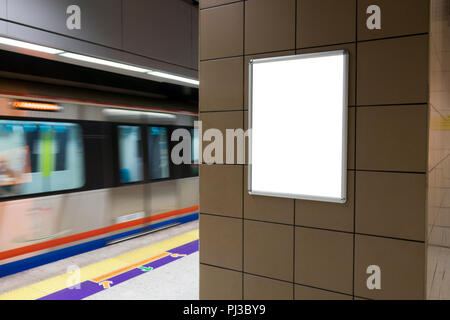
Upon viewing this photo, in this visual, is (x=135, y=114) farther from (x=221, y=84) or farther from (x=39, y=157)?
(x=221, y=84)

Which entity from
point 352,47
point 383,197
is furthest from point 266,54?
point 383,197

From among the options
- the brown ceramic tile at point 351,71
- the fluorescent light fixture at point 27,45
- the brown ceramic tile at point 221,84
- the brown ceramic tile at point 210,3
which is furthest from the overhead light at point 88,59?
the brown ceramic tile at point 351,71

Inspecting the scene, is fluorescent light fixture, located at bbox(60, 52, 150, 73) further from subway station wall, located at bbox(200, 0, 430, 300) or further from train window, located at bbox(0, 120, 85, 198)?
subway station wall, located at bbox(200, 0, 430, 300)

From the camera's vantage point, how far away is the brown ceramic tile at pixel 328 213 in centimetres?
226

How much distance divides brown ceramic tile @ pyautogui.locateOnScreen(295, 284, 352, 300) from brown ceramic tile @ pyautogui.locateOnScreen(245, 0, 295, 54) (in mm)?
1604

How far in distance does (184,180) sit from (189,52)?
2.55m

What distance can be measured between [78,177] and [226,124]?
10.9 feet

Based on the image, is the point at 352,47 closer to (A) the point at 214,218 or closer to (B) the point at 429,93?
(B) the point at 429,93

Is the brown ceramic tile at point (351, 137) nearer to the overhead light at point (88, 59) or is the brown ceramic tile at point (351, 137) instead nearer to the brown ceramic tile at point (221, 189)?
the brown ceramic tile at point (221, 189)

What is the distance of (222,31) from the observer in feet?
8.83

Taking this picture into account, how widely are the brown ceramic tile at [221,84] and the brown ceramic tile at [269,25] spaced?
0.17 metres

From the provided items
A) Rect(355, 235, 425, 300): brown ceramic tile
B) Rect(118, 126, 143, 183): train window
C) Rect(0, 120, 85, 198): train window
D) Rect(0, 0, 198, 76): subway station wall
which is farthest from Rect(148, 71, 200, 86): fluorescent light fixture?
Rect(355, 235, 425, 300): brown ceramic tile

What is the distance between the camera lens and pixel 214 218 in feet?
9.20

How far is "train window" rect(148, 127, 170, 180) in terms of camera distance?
6551 millimetres
